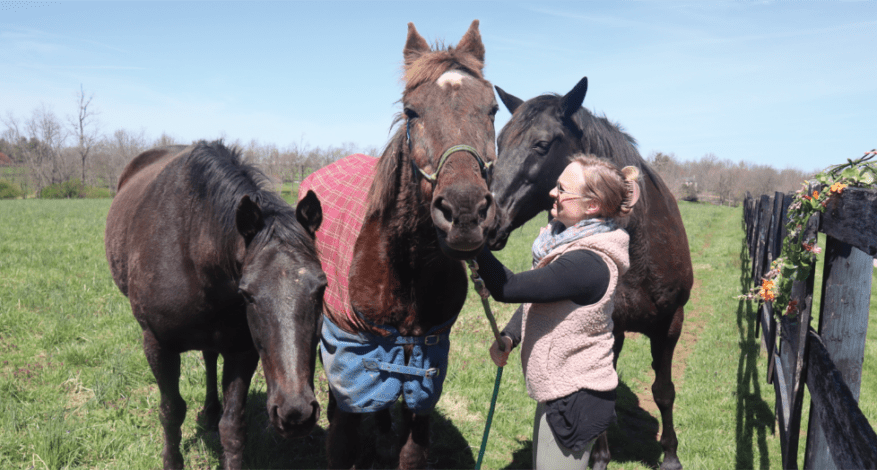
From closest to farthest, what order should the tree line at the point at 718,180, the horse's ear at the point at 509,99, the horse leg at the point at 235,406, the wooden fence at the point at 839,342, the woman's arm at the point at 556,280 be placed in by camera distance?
the wooden fence at the point at 839,342 → the woman's arm at the point at 556,280 → the horse leg at the point at 235,406 → the horse's ear at the point at 509,99 → the tree line at the point at 718,180

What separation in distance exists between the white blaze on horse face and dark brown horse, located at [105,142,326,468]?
901 mm

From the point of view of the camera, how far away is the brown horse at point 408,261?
2.22 meters

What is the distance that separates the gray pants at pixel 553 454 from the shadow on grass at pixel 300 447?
1.69 m

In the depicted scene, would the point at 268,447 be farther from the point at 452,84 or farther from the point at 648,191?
the point at 648,191

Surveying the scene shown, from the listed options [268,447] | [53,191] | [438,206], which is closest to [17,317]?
[268,447]

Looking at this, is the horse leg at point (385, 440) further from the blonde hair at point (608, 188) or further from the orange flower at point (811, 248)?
the orange flower at point (811, 248)

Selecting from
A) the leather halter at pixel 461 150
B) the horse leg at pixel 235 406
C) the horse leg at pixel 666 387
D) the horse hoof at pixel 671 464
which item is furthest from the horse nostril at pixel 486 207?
the horse hoof at pixel 671 464

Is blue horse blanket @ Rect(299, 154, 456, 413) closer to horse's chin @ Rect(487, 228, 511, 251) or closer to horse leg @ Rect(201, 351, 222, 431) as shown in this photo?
horse's chin @ Rect(487, 228, 511, 251)

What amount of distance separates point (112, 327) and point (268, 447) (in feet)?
10.6

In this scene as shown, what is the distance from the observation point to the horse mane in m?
2.34

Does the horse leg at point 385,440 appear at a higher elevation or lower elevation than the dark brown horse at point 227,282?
lower

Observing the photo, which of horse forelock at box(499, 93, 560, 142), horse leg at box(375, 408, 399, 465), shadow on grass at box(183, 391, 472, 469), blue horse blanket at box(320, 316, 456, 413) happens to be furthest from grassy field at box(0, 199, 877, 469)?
horse forelock at box(499, 93, 560, 142)

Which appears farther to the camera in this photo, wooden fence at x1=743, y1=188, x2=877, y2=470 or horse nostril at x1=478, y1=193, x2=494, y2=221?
horse nostril at x1=478, y1=193, x2=494, y2=221

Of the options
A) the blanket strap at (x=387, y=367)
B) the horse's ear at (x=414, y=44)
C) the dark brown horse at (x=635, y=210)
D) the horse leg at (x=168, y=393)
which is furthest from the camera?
the dark brown horse at (x=635, y=210)
